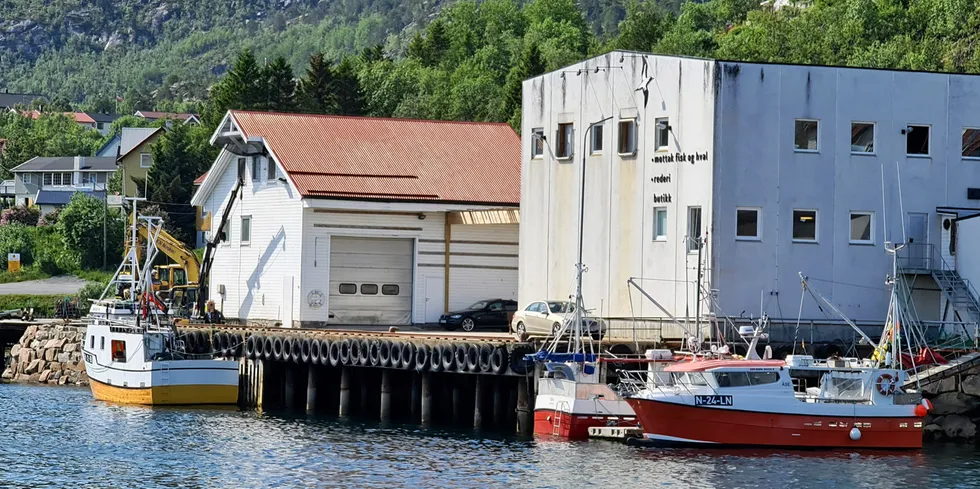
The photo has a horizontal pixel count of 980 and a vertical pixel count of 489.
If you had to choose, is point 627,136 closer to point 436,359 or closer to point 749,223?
point 749,223

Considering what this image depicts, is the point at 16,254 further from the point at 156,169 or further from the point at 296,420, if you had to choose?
the point at 296,420

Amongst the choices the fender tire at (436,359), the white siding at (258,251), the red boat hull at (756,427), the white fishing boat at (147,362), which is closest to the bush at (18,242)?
the white siding at (258,251)

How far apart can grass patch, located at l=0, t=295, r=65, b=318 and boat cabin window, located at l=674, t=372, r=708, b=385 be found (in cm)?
6058

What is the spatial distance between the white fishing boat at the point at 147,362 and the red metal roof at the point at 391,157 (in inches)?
327

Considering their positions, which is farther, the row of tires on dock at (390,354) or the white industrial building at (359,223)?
the white industrial building at (359,223)

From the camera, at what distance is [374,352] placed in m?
55.5

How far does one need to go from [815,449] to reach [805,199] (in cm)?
1075

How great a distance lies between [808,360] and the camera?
152 ft

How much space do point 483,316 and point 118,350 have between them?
14597 mm

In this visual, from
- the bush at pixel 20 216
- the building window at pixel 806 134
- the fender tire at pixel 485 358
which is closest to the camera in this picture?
the fender tire at pixel 485 358

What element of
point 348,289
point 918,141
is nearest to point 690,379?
point 918,141

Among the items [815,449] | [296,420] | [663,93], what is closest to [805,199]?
[663,93]

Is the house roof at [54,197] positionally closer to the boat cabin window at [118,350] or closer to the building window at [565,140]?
the boat cabin window at [118,350]

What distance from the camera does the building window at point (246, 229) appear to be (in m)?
71.6
